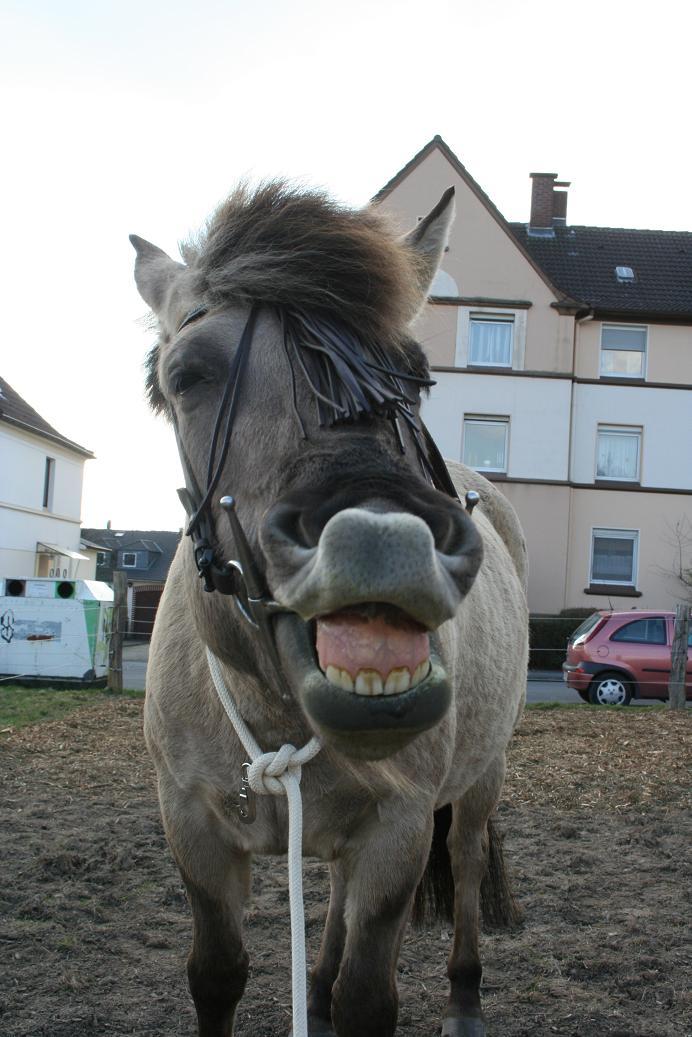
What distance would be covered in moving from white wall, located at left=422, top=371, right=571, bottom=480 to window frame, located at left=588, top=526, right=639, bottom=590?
209 centimetres

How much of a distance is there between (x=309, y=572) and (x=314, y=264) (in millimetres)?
879

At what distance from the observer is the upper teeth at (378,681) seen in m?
1.54

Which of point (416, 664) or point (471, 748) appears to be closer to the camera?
point (416, 664)

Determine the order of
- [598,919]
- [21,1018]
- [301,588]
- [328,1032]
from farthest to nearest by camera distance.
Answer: [598,919] < [328,1032] < [21,1018] < [301,588]

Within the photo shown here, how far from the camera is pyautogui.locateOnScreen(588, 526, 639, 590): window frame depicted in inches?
963

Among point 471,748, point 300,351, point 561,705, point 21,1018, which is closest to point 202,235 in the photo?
point 300,351

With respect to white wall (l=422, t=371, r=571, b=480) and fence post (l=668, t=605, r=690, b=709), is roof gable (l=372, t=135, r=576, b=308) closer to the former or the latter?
white wall (l=422, t=371, r=571, b=480)

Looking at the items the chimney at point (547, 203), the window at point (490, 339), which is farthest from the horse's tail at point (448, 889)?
the chimney at point (547, 203)

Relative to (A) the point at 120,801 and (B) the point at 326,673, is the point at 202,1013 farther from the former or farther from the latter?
(A) the point at 120,801

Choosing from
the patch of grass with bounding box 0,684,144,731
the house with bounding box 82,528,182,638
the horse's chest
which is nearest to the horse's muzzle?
the horse's chest

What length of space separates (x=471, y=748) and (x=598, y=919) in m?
1.60

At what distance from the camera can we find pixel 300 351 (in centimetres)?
197

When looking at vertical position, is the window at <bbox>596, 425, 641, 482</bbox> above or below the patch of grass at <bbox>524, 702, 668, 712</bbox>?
above

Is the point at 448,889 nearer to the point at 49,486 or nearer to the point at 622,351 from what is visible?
the point at 622,351
